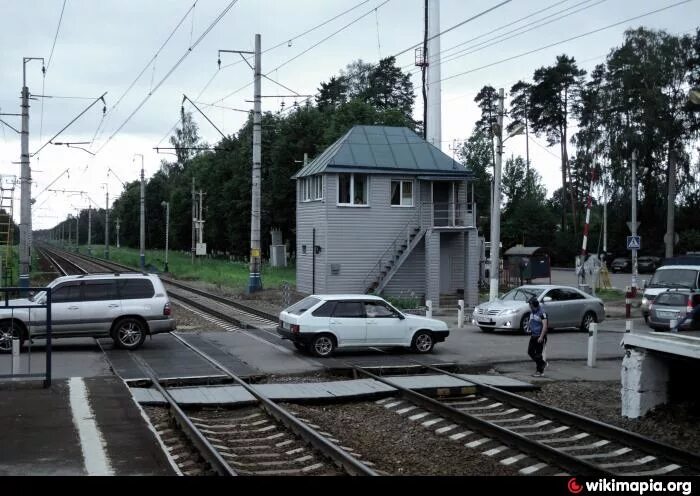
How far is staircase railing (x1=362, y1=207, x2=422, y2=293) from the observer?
119ft

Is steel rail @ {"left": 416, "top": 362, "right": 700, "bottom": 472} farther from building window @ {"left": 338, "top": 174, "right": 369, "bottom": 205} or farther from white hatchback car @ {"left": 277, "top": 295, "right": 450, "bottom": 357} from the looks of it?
building window @ {"left": 338, "top": 174, "right": 369, "bottom": 205}

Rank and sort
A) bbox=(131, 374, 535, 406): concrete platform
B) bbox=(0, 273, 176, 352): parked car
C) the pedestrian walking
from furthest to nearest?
bbox=(0, 273, 176, 352): parked car, the pedestrian walking, bbox=(131, 374, 535, 406): concrete platform

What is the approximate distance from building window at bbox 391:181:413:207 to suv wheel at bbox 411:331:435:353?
18221 millimetres

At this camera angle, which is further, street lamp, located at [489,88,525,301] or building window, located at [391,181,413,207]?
building window, located at [391,181,413,207]

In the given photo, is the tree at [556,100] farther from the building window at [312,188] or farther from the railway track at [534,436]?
the railway track at [534,436]

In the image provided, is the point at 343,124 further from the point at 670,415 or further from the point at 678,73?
the point at 670,415

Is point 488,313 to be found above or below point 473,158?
below

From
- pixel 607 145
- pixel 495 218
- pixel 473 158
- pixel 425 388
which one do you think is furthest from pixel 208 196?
pixel 425 388

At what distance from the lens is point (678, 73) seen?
192ft

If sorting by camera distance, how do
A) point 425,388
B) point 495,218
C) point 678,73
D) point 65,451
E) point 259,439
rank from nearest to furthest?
point 65,451, point 259,439, point 425,388, point 495,218, point 678,73

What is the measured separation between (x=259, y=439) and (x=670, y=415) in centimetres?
621

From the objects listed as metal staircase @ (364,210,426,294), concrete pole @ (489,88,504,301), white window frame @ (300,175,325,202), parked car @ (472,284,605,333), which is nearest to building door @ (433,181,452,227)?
metal staircase @ (364,210,426,294)

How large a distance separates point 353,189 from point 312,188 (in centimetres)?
307
